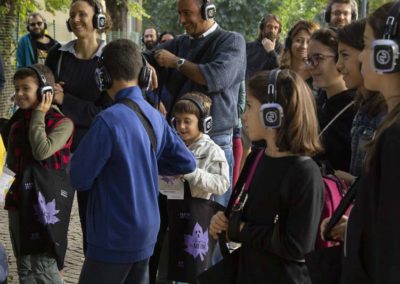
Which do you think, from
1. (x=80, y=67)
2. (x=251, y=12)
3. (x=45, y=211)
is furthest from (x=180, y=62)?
(x=251, y=12)

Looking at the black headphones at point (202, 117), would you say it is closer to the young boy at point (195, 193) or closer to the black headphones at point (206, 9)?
the young boy at point (195, 193)

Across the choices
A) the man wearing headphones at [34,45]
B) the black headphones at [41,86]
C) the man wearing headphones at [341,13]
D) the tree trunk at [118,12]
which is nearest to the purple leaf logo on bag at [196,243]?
the black headphones at [41,86]

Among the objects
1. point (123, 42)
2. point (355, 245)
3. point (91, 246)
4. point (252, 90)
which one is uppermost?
point (123, 42)

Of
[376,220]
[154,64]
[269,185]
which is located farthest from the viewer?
[154,64]

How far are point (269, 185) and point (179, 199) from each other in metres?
1.40

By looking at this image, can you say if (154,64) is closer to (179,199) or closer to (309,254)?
(179,199)

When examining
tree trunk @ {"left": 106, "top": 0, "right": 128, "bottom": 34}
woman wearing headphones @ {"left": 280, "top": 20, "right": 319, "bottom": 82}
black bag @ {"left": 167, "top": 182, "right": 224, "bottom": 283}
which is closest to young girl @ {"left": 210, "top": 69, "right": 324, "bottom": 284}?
black bag @ {"left": 167, "top": 182, "right": 224, "bottom": 283}

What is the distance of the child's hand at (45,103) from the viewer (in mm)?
4289

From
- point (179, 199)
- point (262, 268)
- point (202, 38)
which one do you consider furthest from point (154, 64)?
A: point (262, 268)

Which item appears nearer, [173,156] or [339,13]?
[173,156]

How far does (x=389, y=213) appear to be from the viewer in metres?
1.97

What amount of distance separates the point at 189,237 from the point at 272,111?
1.54 m

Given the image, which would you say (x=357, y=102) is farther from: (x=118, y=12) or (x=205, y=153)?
(x=118, y=12)

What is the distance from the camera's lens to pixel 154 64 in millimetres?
4664
